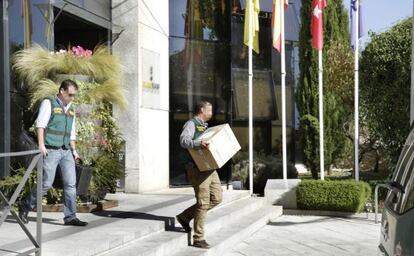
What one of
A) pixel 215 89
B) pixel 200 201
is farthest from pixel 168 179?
pixel 200 201

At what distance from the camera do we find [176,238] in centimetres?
749

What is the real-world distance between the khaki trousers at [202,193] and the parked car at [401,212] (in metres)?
3.66

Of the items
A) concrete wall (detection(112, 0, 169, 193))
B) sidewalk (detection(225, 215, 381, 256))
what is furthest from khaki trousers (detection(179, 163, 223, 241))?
concrete wall (detection(112, 0, 169, 193))

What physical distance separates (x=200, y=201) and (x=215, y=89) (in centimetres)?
885

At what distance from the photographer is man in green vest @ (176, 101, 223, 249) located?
720 centimetres

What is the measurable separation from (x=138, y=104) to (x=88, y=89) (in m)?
3.30

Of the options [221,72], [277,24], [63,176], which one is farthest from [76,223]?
[221,72]

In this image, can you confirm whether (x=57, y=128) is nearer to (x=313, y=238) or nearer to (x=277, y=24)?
(x=313, y=238)

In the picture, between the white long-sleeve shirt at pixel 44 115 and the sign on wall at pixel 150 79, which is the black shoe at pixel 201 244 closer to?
the white long-sleeve shirt at pixel 44 115

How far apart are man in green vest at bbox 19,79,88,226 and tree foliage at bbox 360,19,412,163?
838 centimetres

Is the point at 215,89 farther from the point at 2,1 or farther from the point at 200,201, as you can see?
the point at 200,201

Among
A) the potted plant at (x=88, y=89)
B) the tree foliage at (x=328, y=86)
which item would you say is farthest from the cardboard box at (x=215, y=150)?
the tree foliage at (x=328, y=86)

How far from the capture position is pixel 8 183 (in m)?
8.52

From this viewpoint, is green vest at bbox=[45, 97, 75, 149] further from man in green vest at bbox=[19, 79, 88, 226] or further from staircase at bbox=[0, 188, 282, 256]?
staircase at bbox=[0, 188, 282, 256]
